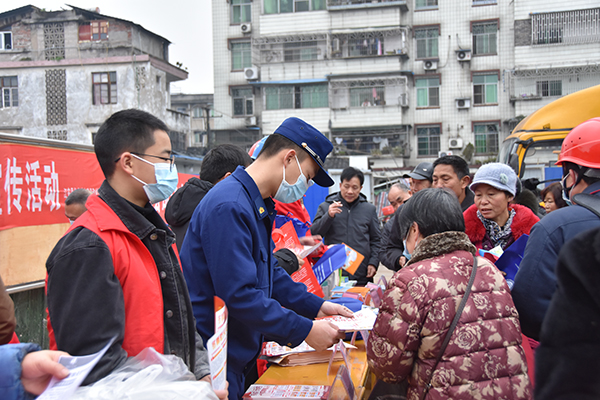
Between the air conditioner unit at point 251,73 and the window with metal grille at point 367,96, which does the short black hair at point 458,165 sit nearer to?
the window with metal grille at point 367,96

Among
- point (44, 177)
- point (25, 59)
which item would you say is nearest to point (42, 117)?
point (25, 59)

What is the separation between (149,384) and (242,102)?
27125 millimetres

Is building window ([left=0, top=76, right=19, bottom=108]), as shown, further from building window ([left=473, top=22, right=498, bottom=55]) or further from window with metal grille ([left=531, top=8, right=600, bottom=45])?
window with metal grille ([left=531, top=8, right=600, bottom=45])

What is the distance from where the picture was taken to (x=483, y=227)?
2.99 metres

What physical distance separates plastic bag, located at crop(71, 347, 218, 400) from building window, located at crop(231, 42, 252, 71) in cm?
2728

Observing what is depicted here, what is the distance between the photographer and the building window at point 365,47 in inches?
A: 997

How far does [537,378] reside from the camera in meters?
0.92

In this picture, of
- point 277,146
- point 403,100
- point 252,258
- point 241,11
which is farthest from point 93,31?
point 252,258

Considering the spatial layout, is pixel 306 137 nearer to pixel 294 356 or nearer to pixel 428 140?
pixel 294 356

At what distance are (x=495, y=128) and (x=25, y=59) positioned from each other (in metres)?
25.0

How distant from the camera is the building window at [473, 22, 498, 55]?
80.7ft

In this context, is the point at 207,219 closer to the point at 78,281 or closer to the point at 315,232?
the point at 78,281

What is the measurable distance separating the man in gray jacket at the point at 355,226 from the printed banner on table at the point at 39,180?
8.60 feet

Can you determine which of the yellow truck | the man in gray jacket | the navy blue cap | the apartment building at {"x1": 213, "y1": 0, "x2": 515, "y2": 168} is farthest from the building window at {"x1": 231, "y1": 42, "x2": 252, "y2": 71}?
the navy blue cap
